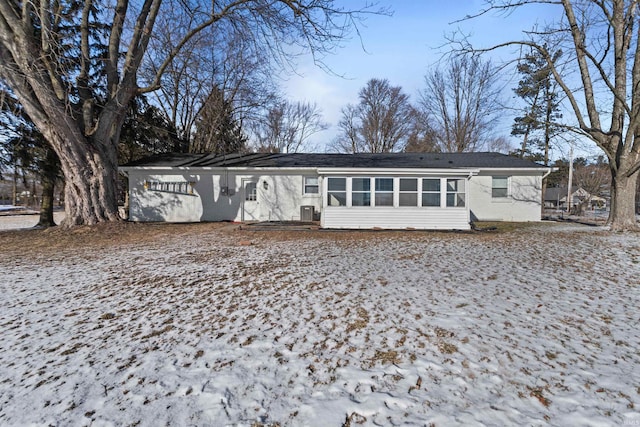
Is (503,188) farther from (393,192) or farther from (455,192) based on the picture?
(393,192)

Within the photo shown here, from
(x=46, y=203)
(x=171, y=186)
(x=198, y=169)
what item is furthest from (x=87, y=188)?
(x=46, y=203)

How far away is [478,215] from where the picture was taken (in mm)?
14500

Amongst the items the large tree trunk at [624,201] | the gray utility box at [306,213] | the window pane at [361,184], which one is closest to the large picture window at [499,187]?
the large tree trunk at [624,201]

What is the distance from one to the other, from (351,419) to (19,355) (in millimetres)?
3199

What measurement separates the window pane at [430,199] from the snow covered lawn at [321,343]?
541cm

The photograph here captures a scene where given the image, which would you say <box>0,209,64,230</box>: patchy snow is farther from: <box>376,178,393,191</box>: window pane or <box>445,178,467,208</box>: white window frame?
<box>445,178,467,208</box>: white window frame

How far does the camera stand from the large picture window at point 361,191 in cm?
1135

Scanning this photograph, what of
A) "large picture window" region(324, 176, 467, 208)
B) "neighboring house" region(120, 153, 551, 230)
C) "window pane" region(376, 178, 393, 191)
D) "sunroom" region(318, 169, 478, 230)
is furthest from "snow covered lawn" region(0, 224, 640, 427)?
"neighboring house" region(120, 153, 551, 230)

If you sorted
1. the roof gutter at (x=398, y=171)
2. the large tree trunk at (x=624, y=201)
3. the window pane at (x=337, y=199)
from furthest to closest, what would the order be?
the window pane at (x=337, y=199) < the roof gutter at (x=398, y=171) < the large tree trunk at (x=624, y=201)

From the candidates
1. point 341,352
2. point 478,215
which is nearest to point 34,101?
point 341,352

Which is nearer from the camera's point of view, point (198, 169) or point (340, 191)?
point (340, 191)

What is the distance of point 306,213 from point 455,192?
21.7 feet

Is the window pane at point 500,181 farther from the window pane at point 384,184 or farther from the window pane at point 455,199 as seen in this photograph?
the window pane at point 384,184

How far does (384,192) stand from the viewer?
11.4 metres
